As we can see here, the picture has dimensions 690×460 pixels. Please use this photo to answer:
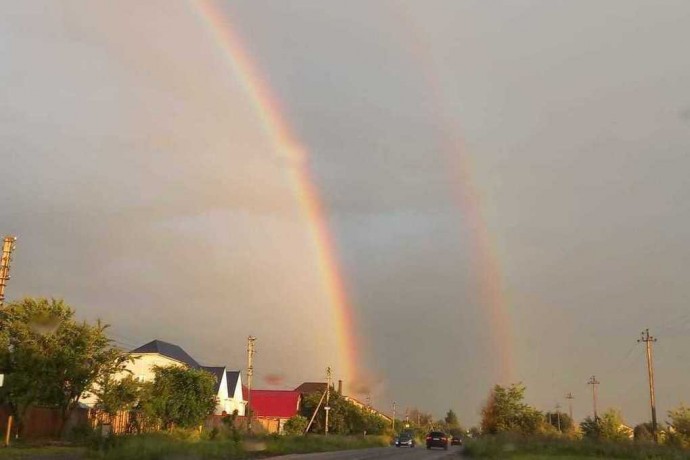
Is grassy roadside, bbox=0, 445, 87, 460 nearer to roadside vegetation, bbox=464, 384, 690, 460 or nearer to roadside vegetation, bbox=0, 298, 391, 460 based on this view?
roadside vegetation, bbox=0, 298, 391, 460

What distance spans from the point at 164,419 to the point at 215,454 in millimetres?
15841

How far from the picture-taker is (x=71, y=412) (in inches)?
1594

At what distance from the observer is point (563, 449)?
53781 millimetres

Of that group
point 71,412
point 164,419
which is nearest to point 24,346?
point 71,412

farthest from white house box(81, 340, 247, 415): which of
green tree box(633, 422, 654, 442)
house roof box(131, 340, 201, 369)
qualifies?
green tree box(633, 422, 654, 442)

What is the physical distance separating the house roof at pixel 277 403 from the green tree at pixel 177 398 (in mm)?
55897

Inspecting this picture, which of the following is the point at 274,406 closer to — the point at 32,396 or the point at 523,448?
the point at 523,448

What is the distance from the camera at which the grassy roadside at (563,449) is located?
143 ft

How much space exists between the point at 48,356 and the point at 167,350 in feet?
179

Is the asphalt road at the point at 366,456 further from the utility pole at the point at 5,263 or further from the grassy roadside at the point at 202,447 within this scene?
the utility pole at the point at 5,263

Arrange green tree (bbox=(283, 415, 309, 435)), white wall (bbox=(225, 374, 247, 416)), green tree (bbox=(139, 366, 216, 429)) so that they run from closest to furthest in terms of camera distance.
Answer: green tree (bbox=(139, 366, 216, 429)) → green tree (bbox=(283, 415, 309, 435)) → white wall (bbox=(225, 374, 247, 416))

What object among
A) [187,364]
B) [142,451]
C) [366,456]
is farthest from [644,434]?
[142,451]

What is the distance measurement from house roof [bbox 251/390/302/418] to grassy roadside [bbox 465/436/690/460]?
52582 millimetres

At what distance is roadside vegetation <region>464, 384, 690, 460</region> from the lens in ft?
152
